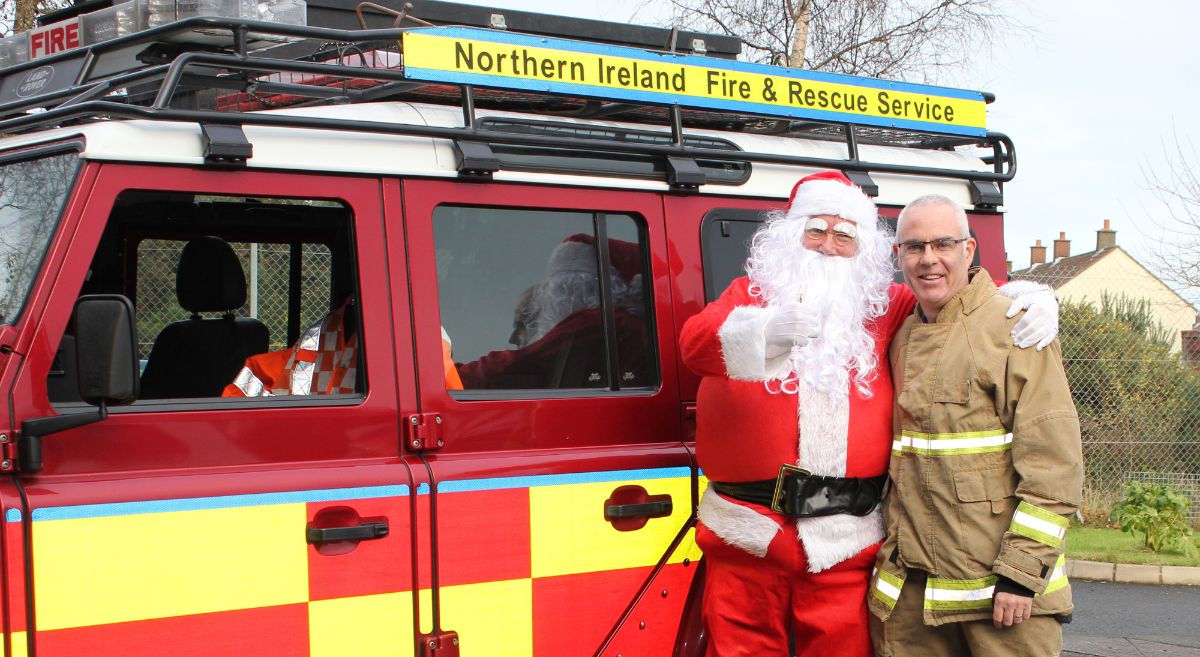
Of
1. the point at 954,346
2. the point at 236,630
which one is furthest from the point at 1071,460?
the point at 236,630

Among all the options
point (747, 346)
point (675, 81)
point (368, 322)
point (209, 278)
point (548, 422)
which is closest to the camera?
point (747, 346)

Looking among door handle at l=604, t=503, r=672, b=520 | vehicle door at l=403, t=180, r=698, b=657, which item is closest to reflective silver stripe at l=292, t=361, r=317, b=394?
vehicle door at l=403, t=180, r=698, b=657

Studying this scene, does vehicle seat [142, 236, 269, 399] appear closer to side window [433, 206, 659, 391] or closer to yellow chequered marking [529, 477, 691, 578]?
side window [433, 206, 659, 391]

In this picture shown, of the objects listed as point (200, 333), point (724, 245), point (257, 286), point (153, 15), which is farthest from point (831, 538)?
point (153, 15)

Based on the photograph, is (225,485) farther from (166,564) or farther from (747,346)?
(747,346)

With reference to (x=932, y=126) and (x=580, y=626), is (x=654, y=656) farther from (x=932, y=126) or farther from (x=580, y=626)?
(x=932, y=126)

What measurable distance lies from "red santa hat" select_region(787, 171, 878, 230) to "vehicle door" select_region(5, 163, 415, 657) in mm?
1205

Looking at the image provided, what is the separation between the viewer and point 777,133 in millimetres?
4891

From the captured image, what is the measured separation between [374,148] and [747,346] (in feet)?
3.80

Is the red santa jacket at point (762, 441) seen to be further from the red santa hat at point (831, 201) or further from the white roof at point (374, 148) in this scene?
the white roof at point (374, 148)

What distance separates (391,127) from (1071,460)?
200 centimetres

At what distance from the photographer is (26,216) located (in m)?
3.22

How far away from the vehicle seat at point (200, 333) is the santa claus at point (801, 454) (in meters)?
1.77

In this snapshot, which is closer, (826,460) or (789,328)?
(789,328)
